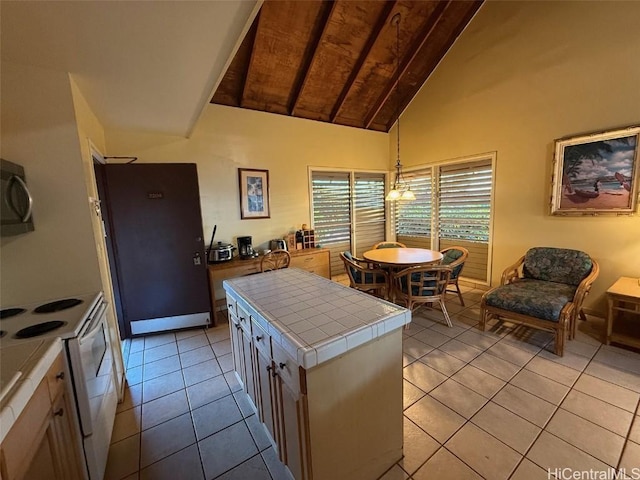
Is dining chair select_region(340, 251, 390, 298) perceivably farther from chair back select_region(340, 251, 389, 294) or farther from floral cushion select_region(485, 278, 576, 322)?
floral cushion select_region(485, 278, 576, 322)

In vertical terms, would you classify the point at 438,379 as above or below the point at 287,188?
below

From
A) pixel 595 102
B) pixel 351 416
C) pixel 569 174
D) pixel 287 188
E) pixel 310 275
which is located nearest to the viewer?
pixel 351 416

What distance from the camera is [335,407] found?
1.22 meters

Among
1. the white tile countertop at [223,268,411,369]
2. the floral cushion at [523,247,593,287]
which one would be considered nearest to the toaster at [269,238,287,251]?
Answer: the white tile countertop at [223,268,411,369]

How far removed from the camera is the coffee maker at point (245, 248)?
12.2ft

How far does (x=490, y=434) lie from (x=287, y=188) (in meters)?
3.68

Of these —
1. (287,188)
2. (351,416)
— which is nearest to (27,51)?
(351,416)

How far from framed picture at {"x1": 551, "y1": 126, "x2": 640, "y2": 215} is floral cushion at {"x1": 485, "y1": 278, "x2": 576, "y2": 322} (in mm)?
954

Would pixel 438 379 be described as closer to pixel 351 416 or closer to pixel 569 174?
pixel 351 416

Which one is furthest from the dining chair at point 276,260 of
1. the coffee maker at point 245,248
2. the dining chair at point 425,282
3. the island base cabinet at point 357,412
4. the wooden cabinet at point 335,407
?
the island base cabinet at point 357,412

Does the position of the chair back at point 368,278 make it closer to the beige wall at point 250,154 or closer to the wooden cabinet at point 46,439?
the beige wall at point 250,154

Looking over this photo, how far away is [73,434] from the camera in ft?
4.35

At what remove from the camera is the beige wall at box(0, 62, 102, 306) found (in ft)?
5.50

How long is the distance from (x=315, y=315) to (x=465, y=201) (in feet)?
12.5
